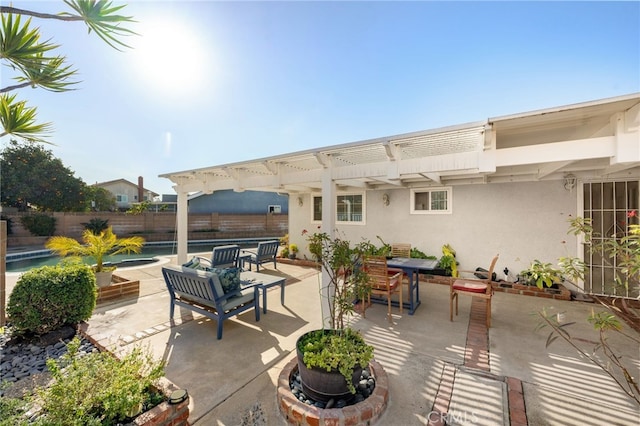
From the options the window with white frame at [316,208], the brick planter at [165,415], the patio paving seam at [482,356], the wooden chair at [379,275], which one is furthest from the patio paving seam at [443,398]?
the window with white frame at [316,208]

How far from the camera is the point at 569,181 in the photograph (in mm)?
6555

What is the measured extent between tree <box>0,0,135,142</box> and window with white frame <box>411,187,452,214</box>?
822 centimetres

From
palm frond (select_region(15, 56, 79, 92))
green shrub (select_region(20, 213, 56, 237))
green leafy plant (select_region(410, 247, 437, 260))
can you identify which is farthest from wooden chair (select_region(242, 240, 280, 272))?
green shrub (select_region(20, 213, 56, 237))

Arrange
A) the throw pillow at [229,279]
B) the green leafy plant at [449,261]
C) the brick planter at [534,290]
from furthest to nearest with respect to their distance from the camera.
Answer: the green leafy plant at [449,261]
the brick planter at [534,290]
the throw pillow at [229,279]

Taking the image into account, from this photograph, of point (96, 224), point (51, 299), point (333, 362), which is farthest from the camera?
point (96, 224)

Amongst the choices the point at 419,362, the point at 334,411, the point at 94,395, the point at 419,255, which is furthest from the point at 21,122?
the point at 419,255

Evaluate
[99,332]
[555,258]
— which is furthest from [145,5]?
[555,258]

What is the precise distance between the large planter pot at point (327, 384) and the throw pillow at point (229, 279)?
7.77ft

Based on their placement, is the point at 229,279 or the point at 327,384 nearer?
the point at 327,384

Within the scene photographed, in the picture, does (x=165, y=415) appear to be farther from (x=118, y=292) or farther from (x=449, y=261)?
(x=449, y=261)

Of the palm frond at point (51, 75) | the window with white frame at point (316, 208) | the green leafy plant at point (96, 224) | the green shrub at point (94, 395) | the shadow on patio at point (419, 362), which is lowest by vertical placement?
the shadow on patio at point (419, 362)

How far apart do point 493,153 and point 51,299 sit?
24.4 feet

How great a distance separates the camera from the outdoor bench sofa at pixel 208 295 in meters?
4.27

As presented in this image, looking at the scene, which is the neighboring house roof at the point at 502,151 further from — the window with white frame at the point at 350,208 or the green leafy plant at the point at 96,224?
the green leafy plant at the point at 96,224
